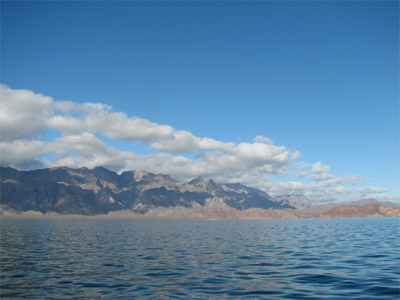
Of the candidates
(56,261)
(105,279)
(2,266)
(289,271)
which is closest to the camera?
(105,279)

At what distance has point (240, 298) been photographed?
22438mm

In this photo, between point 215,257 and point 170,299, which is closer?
point 170,299

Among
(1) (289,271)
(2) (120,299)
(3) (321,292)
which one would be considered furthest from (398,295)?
(2) (120,299)

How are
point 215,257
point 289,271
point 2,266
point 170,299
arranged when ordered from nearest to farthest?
point 170,299 < point 289,271 < point 2,266 < point 215,257

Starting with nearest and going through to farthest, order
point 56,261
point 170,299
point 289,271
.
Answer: point 170,299, point 289,271, point 56,261

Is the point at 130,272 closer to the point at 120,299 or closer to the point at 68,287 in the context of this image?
the point at 68,287

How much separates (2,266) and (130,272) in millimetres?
16415

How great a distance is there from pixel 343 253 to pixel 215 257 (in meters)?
19.2

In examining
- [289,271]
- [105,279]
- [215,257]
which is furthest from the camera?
[215,257]

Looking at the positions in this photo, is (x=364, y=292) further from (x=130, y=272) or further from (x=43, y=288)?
(x=43, y=288)

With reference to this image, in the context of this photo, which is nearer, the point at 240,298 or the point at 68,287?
the point at 240,298

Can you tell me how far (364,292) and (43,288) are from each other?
1050 inches

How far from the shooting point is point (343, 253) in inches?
1745

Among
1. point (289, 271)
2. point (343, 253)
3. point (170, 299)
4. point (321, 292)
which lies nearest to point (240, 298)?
point (170, 299)
